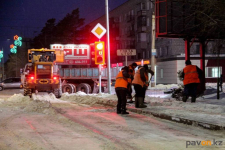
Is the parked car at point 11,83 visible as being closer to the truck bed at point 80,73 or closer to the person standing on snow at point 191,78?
the truck bed at point 80,73

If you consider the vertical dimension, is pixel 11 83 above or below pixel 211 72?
below

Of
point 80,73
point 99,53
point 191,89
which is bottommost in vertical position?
point 191,89

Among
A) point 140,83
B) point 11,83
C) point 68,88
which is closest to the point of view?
point 140,83

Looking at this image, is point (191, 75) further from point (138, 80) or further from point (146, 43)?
point (146, 43)

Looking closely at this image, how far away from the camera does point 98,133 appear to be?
25.8ft

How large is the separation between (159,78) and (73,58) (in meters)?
21.7

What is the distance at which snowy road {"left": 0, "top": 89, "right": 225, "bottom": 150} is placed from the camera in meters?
6.57

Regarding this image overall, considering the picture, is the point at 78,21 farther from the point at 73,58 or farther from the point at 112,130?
the point at 112,130

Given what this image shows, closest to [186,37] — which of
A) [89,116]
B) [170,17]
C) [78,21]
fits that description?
[170,17]

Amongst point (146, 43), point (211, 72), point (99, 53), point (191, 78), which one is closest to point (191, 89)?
point (191, 78)

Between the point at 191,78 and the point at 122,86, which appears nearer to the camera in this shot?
the point at 122,86

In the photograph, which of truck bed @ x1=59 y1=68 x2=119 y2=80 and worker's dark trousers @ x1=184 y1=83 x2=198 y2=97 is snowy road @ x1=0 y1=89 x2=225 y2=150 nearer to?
worker's dark trousers @ x1=184 y1=83 x2=198 y2=97

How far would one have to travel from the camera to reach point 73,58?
2900 centimetres

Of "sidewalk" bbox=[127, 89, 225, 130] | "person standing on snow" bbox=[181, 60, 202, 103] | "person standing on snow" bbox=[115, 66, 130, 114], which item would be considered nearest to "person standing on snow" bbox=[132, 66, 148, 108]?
"sidewalk" bbox=[127, 89, 225, 130]
